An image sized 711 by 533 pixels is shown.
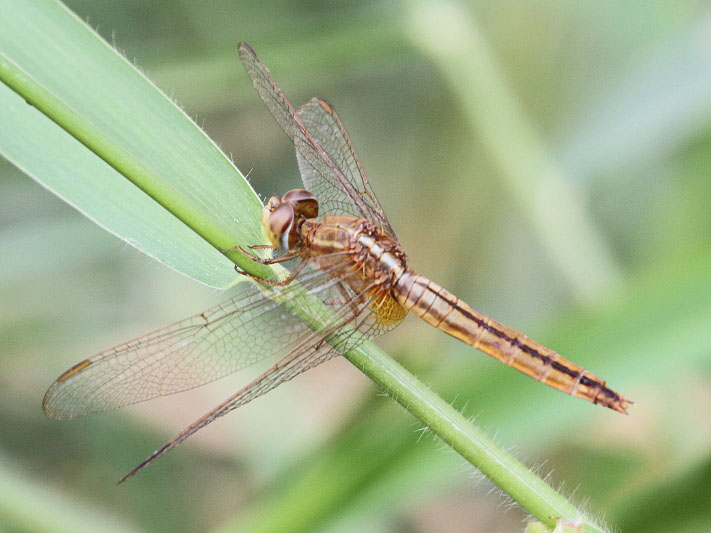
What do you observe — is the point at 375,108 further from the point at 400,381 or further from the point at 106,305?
the point at 400,381

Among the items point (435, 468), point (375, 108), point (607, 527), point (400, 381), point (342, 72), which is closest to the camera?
point (400, 381)

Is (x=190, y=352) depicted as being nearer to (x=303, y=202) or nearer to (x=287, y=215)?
(x=287, y=215)

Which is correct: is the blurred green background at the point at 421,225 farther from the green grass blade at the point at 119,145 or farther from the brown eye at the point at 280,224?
the green grass blade at the point at 119,145

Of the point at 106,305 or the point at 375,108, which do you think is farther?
the point at 375,108

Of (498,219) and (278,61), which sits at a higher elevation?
(498,219)

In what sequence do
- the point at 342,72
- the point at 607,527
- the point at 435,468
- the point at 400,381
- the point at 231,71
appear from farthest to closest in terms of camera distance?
1. the point at 342,72
2. the point at 231,71
3. the point at 435,468
4. the point at 607,527
5. the point at 400,381

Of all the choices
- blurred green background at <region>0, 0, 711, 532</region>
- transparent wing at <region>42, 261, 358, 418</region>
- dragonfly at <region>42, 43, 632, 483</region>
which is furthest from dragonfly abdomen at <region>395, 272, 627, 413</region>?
transparent wing at <region>42, 261, 358, 418</region>

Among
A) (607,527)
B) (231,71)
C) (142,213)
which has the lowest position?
(142,213)

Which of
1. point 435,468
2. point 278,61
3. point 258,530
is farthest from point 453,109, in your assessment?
point 258,530
